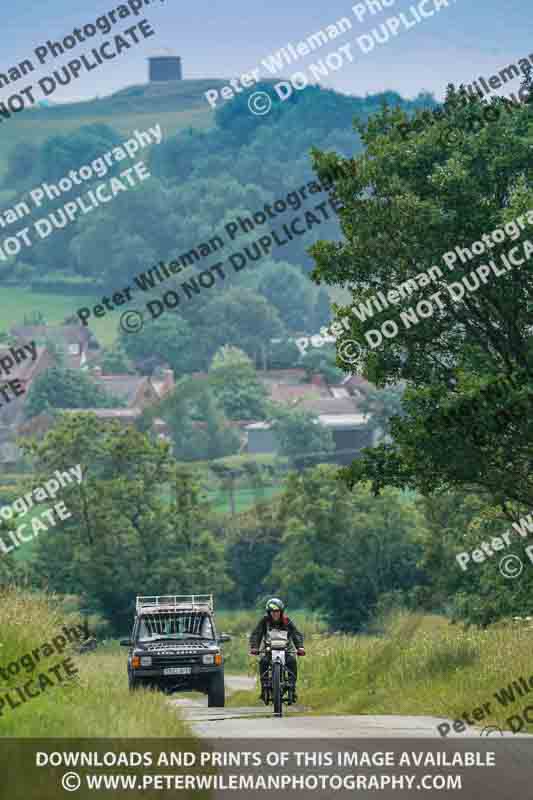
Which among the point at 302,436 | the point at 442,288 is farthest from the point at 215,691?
the point at 302,436

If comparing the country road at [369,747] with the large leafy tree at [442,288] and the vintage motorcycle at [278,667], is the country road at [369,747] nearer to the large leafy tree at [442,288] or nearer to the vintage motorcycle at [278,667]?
the vintage motorcycle at [278,667]

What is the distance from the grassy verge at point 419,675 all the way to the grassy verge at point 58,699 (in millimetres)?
4010

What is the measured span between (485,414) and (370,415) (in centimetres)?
17319

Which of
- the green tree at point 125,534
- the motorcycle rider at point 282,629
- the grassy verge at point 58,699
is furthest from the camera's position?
the green tree at point 125,534

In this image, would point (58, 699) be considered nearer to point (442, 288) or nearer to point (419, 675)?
point (419, 675)

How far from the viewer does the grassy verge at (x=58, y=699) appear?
1397 centimetres

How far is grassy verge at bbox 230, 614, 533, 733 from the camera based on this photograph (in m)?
20.3

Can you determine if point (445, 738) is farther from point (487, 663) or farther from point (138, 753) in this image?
point (487, 663)

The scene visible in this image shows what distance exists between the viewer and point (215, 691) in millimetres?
24438

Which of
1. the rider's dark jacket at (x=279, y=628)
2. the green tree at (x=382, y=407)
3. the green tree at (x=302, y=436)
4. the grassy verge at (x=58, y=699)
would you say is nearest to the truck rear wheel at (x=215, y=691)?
the grassy verge at (x=58, y=699)

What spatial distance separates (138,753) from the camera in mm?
13016

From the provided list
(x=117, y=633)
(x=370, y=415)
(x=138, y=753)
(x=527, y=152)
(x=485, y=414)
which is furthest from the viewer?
(x=370, y=415)

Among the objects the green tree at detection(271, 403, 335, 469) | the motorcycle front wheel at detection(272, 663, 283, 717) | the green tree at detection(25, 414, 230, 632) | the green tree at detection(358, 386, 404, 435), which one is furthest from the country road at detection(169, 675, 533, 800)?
the green tree at detection(358, 386, 404, 435)

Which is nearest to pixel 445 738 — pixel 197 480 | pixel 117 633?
pixel 117 633
